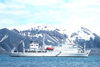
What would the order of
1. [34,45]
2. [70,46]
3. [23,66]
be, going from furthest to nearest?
1. [34,45]
2. [70,46]
3. [23,66]

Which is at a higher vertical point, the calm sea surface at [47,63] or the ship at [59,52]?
the ship at [59,52]

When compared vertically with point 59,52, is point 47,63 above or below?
below

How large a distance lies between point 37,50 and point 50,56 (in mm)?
7250

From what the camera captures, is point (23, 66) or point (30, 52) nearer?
point (23, 66)

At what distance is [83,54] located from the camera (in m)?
149

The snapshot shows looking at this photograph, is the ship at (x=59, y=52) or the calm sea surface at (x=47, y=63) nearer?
the calm sea surface at (x=47, y=63)

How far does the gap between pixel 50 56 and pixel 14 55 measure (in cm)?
1904

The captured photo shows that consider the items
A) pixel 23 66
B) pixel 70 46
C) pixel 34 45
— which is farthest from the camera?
pixel 34 45

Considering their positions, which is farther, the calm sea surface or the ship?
the ship

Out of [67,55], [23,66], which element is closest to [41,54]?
[67,55]

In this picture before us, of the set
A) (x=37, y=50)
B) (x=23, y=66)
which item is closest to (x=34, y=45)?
(x=37, y=50)

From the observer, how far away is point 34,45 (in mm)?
155000

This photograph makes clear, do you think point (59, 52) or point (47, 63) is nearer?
point (47, 63)

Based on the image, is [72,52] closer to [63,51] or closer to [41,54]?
[63,51]
